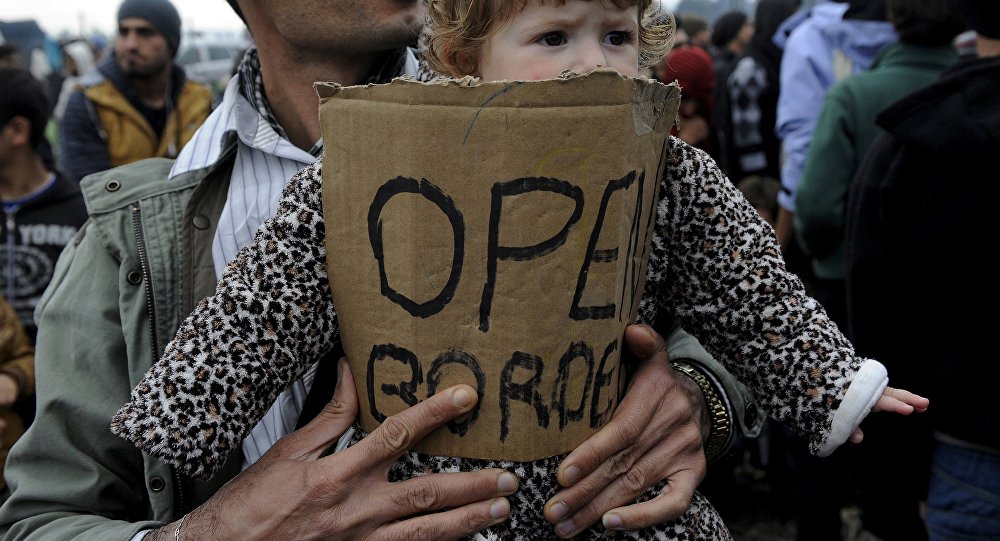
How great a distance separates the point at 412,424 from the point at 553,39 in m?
0.67

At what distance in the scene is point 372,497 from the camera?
4.79ft

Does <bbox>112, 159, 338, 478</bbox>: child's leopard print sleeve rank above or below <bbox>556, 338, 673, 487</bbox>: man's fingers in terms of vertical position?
above

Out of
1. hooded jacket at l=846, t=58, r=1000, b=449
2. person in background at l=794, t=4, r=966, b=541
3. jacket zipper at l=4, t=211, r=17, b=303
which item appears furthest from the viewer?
person in background at l=794, t=4, r=966, b=541

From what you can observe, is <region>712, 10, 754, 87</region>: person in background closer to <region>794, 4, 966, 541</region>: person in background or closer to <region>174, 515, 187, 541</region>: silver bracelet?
<region>794, 4, 966, 541</region>: person in background

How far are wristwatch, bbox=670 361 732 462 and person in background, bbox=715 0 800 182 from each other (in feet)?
15.3

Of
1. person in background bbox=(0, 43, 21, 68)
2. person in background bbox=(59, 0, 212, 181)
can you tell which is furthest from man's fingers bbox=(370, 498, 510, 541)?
person in background bbox=(0, 43, 21, 68)

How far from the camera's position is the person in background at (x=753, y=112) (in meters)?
6.26

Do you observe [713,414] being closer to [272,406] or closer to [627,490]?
[627,490]

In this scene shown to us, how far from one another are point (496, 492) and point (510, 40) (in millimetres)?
740

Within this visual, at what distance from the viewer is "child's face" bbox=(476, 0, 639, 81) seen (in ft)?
5.11

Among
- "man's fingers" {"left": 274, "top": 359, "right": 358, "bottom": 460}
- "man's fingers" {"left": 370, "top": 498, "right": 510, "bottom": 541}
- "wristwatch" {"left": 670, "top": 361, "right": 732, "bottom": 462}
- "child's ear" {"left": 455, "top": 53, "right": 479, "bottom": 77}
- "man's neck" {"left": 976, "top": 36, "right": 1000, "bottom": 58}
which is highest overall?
"child's ear" {"left": 455, "top": 53, "right": 479, "bottom": 77}

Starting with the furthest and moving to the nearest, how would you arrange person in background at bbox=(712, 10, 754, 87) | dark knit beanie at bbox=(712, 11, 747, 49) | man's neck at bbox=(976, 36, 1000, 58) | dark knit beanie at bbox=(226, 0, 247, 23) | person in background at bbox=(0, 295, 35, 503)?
dark knit beanie at bbox=(712, 11, 747, 49)
person in background at bbox=(712, 10, 754, 87)
person in background at bbox=(0, 295, 35, 503)
man's neck at bbox=(976, 36, 1000, 58)
dark knit beanie at bbox=(226, 0, 247, 23)

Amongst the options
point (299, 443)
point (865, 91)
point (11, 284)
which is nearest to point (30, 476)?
point (299, 443)

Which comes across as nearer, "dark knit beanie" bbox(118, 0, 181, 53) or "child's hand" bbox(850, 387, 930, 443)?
"child's hand" bbox(850, 387, 930, 443)
